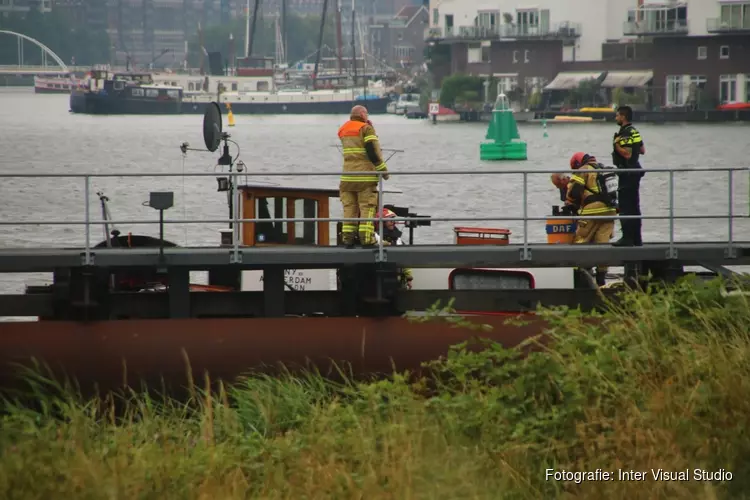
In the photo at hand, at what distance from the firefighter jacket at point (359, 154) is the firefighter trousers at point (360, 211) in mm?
83

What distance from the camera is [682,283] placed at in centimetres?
1362

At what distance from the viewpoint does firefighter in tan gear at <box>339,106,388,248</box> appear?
1524cm

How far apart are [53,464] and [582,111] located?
370 feet

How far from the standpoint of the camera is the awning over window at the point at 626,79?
4823 inches

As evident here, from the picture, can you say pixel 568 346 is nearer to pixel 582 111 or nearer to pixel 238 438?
pixel 238 438

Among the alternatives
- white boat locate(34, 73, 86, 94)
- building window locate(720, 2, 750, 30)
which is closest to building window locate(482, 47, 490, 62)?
building window locate(720, 2, 750, 30)

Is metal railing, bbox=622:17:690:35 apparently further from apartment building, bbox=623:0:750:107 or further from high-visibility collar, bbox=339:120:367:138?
high-visibility collar, bbox=339:120:367:138

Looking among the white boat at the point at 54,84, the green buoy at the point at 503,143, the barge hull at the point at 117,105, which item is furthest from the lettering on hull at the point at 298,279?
the white boat at the point at 54,84

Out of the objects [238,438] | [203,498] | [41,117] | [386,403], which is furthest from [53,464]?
[41,117]

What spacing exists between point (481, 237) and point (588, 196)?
170cm

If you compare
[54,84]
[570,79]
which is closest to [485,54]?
[570,79]

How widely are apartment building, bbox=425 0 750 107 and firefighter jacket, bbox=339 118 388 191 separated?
343 feet

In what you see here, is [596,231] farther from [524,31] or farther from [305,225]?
[524,31]

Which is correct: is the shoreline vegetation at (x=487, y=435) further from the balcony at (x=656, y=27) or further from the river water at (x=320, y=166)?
the balcony at (x=656, y=27)
